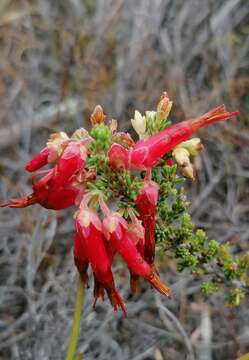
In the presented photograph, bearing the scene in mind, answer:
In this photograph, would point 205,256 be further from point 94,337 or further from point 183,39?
point 183,39

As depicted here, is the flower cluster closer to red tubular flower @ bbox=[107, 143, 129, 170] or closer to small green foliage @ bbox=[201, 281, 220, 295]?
red tubular flower @ bbox=[107, 143, 129, 170]

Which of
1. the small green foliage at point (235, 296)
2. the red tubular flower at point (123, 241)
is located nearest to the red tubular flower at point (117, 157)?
the red tubular flower at point (123, 241)

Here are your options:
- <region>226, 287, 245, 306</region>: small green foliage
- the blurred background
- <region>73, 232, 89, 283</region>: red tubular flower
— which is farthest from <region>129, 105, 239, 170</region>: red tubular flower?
the blurred background

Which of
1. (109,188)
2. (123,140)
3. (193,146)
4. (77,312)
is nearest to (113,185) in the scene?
(109,188)

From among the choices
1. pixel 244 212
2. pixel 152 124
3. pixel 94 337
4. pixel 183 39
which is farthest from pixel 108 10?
pixel 152 124

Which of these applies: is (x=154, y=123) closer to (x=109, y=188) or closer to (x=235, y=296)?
(x=109, y=188)

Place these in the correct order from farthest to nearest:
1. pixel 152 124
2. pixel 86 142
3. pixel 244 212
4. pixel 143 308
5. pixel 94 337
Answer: pixel 244 212 < pixel 143 308 < pixel 94 337 < pixel 152 124 < pixel 86 142

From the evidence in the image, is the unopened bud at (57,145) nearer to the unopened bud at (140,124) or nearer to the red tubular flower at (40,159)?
the red tubular flower at (40,159)
